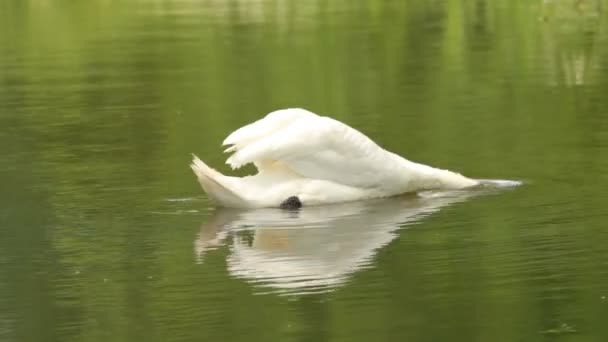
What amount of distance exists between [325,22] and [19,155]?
12.3m

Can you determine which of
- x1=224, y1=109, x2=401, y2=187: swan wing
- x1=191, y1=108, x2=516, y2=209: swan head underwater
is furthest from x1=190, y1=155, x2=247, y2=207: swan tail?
x1=224, y1=109, x2=401, y2=187: swan wing

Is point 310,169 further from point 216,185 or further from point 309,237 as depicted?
point 309,237

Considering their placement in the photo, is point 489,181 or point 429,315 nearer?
point 429,315

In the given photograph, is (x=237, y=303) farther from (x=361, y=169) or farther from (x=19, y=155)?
(x=19, y=155)

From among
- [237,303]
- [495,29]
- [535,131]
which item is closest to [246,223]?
[237,303]

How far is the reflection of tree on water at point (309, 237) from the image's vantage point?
10055mm

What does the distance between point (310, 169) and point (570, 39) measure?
10.9m

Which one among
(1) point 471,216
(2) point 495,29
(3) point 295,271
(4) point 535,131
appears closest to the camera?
(3) point 295,271

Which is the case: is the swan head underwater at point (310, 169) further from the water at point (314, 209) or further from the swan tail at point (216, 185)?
the water at point (314, 209)

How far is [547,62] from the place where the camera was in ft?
66.8

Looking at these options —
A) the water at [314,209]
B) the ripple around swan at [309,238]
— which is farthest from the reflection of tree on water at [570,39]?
the ripple around swan at [309,238]

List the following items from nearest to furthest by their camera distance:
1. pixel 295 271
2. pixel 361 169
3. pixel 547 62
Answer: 1. pixel 295 271
2. pixel 361 169
3. pixel 547 62

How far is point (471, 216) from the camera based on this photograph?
11664mm

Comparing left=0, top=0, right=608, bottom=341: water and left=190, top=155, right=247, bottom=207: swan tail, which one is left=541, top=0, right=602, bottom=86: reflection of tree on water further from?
left=190, top=155, right=247, bottom=207: swan tail
